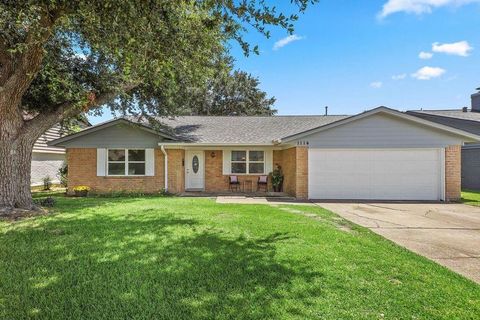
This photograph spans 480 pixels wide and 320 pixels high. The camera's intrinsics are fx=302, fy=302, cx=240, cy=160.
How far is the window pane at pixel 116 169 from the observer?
1498cm

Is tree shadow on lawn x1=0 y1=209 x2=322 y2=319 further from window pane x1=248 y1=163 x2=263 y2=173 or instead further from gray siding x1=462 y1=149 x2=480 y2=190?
gray siding x1=462 y1=149 x2=480 y2=190

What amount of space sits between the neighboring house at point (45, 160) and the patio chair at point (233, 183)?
8.71 meters

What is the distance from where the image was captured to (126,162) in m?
15.0

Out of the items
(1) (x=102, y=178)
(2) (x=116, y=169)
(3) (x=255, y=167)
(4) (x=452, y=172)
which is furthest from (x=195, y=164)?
(4) (x=452, y=172)

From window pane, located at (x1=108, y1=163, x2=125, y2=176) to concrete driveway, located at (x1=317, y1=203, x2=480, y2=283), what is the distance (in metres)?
10.0

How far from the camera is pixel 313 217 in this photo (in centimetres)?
855

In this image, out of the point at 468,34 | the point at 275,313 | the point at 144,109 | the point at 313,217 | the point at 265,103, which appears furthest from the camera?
the point at 265,103

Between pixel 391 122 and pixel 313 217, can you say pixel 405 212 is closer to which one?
pixel 313 217

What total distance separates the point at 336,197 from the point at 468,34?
851cm

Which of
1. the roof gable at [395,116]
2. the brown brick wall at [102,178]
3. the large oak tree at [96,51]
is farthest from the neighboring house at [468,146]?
the brown brick wall at [102,178]

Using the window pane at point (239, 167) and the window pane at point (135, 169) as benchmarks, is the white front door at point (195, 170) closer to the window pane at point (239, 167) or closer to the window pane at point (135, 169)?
the window pane at point (239, 167)

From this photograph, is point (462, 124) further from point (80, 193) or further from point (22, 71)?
point (22, 71)

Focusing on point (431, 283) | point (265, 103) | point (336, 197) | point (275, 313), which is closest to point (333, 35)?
point (336, 197)

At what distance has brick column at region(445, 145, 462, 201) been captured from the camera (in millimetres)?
12742
